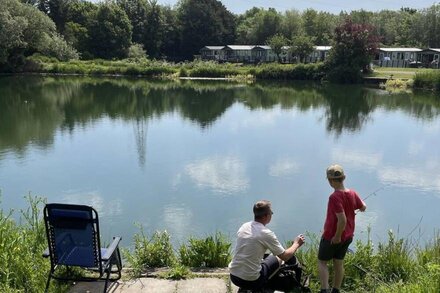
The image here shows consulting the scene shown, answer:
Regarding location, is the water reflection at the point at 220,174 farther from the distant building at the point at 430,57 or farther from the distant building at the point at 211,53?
the distant building at the point at 211,53

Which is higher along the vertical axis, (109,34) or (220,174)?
(109,34)

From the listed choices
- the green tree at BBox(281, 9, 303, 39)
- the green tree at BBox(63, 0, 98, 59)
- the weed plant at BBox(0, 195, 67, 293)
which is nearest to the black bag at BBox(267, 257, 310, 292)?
the weed plant at BBox(0, 195, 67, 293)

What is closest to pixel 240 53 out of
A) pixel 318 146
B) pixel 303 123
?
pixel 303 123

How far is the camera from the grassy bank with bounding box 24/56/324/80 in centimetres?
4316

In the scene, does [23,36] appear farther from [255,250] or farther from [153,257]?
[255,250]

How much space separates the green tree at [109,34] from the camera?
5356 centimetres

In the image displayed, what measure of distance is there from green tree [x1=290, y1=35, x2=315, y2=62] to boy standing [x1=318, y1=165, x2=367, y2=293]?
47.1 metres

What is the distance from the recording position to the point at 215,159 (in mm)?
12930

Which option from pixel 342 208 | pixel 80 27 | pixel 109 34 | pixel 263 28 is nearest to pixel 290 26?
pixel 263 28

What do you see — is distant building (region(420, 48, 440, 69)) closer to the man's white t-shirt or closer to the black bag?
the black bag

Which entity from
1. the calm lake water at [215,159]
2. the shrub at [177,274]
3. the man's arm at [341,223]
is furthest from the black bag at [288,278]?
the calm lake water at [215,159]

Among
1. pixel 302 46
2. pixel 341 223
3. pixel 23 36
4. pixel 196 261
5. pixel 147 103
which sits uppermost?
pixel 23 36

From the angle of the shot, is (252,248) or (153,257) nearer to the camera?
(252,248)

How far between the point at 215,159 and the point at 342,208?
9457 mm
